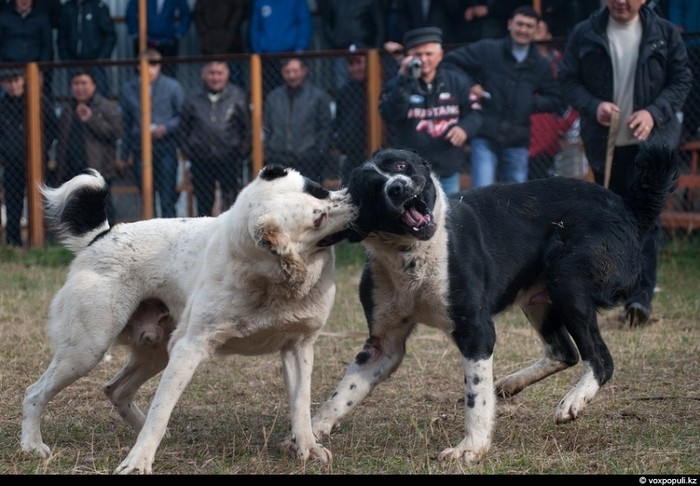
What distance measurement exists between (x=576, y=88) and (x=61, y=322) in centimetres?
481

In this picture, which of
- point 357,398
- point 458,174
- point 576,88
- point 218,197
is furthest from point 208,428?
point 218,197

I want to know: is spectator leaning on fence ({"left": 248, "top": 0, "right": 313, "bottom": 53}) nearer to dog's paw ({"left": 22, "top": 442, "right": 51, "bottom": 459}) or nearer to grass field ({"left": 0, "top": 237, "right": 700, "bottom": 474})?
grass field ({"left": 0, "top": 237, "right": 700, "bottom": 474})

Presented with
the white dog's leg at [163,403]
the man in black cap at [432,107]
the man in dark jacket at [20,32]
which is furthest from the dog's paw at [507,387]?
the man in dark jacket at [20,32]

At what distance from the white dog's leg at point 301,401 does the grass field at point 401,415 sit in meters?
0.09

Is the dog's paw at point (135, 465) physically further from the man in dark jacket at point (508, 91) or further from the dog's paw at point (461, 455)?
the man in dark jacket at point (508, 91)

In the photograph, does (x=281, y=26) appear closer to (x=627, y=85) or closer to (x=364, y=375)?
(x=627, y=85)

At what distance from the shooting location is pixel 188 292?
17.7 feet

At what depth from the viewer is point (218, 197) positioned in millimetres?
12391

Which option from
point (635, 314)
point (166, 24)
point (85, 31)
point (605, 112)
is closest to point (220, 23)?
point (166, 24)

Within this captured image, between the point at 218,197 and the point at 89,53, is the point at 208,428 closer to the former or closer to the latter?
the point at 218,197

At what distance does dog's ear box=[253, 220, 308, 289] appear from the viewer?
4.91 meters

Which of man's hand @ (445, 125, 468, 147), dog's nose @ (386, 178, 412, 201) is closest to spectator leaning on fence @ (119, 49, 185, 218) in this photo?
man's hand @ (445, 125, 468, 147)

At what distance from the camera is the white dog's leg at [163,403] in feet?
16.0
